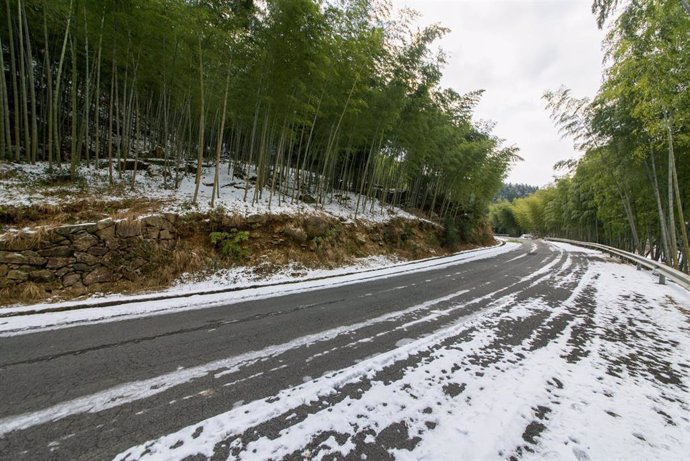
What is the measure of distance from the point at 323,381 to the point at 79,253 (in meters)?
4.87

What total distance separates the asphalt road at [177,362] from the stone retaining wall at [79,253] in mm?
1991

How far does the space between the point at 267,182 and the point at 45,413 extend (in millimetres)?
8370

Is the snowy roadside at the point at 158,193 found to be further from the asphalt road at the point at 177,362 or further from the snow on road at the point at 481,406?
the snow on road at the point at 481,406

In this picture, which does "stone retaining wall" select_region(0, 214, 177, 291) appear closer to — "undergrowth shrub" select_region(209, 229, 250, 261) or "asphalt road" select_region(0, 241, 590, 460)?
"undergrowth shrub" select_region(209, 229, 250, 261)

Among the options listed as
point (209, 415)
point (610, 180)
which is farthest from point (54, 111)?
point (610, 180)

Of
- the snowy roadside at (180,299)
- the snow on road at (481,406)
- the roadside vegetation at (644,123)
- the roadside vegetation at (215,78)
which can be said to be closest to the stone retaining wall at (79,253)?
the snowy roadside at (180,299)

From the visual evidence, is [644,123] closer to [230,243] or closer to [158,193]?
[230,243]

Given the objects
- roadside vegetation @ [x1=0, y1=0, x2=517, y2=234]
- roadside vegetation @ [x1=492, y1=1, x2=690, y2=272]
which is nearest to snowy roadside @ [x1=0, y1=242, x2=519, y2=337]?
roadside vegetation @ [x1=0, y1=0, x2=517, y2=234]

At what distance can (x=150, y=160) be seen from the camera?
8664 mm

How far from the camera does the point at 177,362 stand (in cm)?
211

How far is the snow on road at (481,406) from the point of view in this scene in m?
1.33

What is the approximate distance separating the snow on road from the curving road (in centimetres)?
1

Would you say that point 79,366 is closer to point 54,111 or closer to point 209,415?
point 209,415

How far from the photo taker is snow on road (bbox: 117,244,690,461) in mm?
1329
